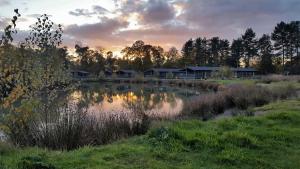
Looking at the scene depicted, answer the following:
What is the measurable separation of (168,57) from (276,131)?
123 m

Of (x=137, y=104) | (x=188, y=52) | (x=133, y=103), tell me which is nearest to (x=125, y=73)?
(x=188, y=52)

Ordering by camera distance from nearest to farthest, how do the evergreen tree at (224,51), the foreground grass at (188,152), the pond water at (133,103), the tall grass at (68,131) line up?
1. the foreground grass at (188,152)
2. the tall grass at (68,131)
3. the pond water at (133,103)
4. the evergreen tree at (224,51)

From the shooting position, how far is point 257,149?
888 cm

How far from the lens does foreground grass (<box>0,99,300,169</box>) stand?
717 centimetres

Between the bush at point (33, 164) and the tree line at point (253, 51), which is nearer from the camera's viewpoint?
the bush at point (33, 164)

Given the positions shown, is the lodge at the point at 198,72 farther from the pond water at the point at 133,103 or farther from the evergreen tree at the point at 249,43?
the pond water at the point at 133,103

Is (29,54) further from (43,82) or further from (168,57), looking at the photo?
(168,57)

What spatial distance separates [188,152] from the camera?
27.4ft

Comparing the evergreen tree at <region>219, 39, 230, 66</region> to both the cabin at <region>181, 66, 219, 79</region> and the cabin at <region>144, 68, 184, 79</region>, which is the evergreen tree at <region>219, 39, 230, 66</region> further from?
the cabin at <region>181, 66, 219, 79</region>

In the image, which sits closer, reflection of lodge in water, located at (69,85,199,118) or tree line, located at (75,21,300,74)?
reflection of lodge in water, located at (69,85,199,118)

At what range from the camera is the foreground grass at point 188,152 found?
23.5 ft

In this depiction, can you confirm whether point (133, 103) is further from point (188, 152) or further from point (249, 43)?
point (249, 43)

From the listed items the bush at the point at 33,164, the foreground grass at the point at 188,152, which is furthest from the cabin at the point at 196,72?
the bush at the point at 33,164

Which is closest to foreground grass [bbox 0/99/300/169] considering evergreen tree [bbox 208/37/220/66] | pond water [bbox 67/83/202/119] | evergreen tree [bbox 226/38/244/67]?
pond water [bbox 67/83/202/119]
